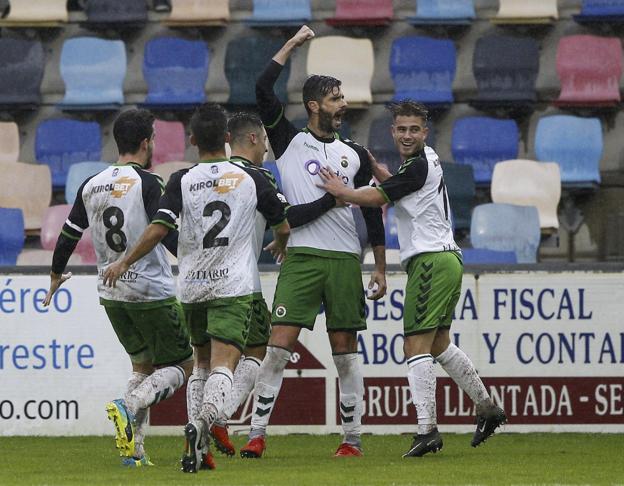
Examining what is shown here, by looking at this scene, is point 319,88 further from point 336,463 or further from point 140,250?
point 336,463

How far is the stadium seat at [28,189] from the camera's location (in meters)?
12.4

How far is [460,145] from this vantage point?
40.1 ft

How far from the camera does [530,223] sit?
11328 millimetres

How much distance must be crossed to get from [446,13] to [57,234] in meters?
4.32

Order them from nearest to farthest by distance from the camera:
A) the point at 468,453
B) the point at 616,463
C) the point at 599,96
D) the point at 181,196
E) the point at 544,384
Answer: the point at 181,196
the point at 616,463
the point at 468,453
the point at 544,384
the point at 599,96

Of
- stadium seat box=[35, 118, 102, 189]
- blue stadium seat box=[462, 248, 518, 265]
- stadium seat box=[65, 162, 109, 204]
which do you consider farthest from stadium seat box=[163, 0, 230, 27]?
blue stadium seat box=[462, 248, 518, 265]

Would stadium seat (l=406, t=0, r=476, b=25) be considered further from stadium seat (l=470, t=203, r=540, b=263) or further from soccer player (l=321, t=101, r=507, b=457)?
soccer player (l=321, t=101, r=507, b=457)

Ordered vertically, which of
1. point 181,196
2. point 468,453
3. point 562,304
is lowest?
point 468,453

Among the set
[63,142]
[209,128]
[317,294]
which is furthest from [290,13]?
[209,128]

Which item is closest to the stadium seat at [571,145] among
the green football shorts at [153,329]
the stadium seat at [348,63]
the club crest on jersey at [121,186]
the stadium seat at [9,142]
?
the stadium seat at [348,63]

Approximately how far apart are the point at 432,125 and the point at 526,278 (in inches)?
140

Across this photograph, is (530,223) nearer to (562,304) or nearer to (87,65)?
(562,304)

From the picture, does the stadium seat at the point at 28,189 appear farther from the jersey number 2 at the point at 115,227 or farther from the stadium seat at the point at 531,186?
the jersey number 2 at the point at 115,227

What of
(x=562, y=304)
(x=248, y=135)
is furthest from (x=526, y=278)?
(x=248, y=135)
